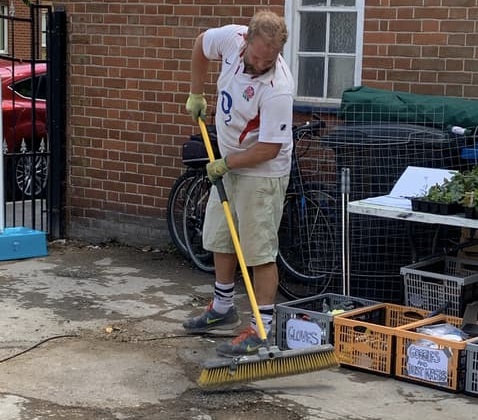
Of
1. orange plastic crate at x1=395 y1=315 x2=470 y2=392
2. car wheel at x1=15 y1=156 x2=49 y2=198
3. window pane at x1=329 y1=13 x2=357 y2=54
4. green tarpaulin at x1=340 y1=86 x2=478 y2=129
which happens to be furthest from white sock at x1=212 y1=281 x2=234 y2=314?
car wheel at x1=15 y1=156 x2=49 y2=198

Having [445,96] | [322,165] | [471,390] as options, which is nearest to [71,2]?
[322,165]

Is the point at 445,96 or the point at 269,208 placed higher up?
the point at 445,96

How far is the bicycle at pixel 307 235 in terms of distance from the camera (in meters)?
6.59

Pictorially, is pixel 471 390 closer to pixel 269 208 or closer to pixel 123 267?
pixel 269 208

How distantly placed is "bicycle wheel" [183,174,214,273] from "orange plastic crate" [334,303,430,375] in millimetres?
2378

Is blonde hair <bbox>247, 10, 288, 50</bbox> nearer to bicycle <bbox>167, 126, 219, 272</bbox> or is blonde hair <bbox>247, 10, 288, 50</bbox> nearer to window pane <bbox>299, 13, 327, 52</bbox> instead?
window pane <bbox>299, 13, 327, 52</bbox>

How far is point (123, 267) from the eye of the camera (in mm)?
7785

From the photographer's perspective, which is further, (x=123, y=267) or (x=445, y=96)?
(x=123, y=267)

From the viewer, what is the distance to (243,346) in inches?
209

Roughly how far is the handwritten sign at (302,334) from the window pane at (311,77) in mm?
2535

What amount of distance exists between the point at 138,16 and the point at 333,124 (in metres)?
2.28

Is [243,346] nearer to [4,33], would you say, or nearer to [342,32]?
[342,32]

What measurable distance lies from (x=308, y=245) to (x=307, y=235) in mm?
73

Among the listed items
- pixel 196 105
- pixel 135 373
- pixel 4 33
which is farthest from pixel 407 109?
pixel 4 33
